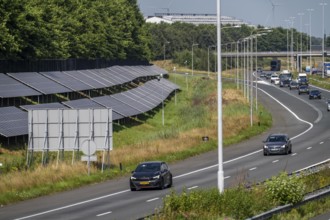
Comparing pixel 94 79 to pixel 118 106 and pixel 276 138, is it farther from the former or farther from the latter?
pixel 276 138

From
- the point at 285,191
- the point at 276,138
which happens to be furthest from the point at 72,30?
the point at 285,191

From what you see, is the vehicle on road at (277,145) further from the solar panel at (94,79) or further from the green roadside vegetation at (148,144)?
the solar panel at (94,79)

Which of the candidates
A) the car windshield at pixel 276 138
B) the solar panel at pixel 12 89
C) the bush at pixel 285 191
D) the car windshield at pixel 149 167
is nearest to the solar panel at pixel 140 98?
the solar panel at pixel 12 89

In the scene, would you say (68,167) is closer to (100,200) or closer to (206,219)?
(100,200)

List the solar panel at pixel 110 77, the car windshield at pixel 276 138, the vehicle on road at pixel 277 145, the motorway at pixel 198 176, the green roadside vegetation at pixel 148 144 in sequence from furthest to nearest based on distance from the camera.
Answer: the solar panel at pixel 110 77 < the car windshield at pixel 276 138 < the vehicle on road at pixel 277 145 < the green roadside vegetation at pixel 148 144 < the motorway at pixel 198 176

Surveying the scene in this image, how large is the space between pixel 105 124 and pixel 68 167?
14.4 ft

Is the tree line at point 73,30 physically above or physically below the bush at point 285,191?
above

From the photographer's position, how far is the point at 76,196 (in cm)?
4759

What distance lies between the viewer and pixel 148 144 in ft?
232

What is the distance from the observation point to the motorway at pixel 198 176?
40.2 meters

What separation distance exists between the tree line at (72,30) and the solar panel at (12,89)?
3129 millimetres

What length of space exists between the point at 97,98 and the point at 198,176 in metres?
37.2

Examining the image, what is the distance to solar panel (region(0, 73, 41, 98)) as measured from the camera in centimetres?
7593

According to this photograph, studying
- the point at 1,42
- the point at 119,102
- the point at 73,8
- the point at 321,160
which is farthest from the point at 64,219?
the point at 73,8
